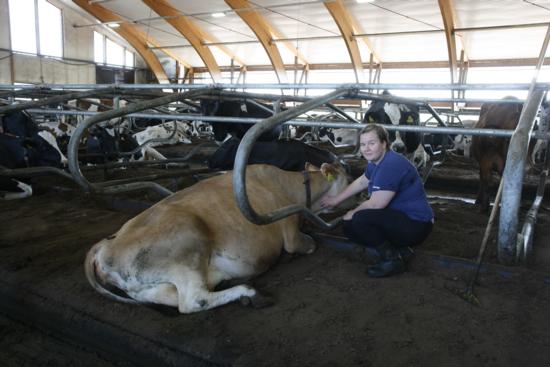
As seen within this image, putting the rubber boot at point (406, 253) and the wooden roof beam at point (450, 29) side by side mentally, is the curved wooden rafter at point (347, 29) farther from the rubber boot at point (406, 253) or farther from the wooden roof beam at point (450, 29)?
the rubber boot at point (406, 253)

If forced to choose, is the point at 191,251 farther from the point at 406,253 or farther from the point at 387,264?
the point at 406,253

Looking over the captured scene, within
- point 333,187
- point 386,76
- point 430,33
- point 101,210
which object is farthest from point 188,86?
point 386,76

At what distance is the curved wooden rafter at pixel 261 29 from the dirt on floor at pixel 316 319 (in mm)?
17737

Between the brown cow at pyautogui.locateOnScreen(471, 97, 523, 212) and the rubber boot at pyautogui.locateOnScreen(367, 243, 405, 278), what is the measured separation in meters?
2.94

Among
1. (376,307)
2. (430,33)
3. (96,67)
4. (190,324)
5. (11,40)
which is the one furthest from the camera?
(96,67)

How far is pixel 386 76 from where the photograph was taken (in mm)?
23078

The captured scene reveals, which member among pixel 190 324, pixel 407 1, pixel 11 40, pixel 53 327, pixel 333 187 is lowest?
pixel 53 327

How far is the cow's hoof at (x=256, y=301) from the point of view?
2.54m

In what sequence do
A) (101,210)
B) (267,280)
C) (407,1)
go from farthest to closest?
(407,1) < (101,210) < (267,280)

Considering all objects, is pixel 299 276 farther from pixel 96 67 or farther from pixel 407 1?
pixel 96 67

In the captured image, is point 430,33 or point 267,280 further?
point 430,33

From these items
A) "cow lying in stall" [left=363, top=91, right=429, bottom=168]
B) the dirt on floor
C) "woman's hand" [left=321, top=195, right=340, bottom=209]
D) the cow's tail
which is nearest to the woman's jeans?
the dirt on floor

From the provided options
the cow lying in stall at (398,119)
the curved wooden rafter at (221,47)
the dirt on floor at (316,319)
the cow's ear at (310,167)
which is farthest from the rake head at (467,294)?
the curved wooden rafter at (221,47)

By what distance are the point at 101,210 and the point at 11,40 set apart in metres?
22.5
